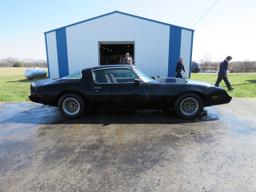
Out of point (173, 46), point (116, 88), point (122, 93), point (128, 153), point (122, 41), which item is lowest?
point (128, 153)

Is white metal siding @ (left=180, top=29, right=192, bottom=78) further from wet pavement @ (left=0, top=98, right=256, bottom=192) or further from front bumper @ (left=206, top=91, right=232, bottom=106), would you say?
front bumper @ (left=206, top=91, right=232, bottom=106)

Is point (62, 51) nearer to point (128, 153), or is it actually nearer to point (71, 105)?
point (71, 105)

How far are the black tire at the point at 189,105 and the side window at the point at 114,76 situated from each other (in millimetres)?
1328

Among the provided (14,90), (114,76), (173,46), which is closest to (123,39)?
(173,46)

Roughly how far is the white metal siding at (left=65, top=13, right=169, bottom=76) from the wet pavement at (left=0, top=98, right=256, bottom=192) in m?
8.41

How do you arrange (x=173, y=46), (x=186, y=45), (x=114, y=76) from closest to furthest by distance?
1. (x=114, y=76)
2. (x=186, y=45)
3. (x=173, y=46)

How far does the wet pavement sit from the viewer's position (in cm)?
251

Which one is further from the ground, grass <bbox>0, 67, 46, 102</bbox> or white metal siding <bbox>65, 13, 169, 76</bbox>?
white metal siding <bbox>65, 13, 169, 76</bbox>

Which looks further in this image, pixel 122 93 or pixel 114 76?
pixel 114 76

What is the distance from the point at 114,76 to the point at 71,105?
4.48 ft

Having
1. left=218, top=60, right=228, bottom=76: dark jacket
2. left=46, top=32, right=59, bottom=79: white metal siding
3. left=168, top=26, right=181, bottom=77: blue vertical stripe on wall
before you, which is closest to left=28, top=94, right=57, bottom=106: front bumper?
left=218, top=60, right=228, bottom=76: dark jacket

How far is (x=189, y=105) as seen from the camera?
17.0ft

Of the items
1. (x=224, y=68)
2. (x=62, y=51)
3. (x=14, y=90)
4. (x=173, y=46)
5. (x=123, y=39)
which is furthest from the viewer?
(x=62, y=51)

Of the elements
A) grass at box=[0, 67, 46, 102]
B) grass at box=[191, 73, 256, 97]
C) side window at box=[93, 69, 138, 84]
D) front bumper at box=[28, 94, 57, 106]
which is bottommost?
grass at box=[0, 67, 46, 102]
